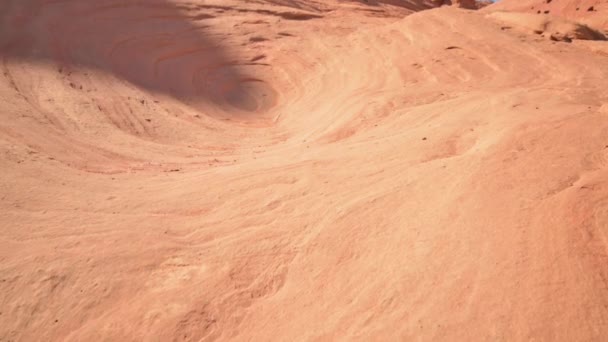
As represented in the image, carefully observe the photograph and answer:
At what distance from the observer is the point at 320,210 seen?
84.9 inches

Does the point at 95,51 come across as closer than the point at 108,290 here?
No

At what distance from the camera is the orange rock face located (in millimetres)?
1570

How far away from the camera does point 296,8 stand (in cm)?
728

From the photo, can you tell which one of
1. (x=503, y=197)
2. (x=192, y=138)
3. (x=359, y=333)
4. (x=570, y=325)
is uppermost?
(x=503, y=197)

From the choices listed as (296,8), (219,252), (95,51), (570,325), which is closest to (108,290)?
(219,252)

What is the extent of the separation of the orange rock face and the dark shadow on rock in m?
0.41

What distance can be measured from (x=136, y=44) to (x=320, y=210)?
4765mm

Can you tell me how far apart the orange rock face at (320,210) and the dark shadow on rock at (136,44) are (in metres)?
0.41

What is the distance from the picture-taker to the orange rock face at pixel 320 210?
1570 mm

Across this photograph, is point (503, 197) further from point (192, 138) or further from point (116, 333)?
point (192, 138)

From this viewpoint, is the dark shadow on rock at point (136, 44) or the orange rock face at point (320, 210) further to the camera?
the dark shadow on rock at point (136, 44)

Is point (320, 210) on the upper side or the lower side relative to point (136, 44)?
lower

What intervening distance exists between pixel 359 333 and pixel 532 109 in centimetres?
211

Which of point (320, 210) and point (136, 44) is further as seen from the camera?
point (136, 44)
